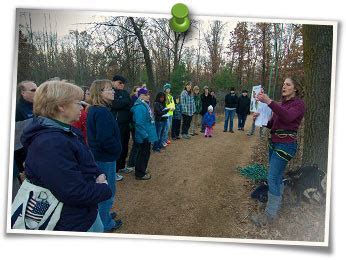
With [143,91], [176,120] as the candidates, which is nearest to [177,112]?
[176,120]

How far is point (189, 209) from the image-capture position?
7.02 feet

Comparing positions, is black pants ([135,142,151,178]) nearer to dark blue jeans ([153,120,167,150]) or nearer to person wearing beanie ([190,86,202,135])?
dark blue jeans ([153,120,167,150])

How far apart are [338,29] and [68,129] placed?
6.04 feet

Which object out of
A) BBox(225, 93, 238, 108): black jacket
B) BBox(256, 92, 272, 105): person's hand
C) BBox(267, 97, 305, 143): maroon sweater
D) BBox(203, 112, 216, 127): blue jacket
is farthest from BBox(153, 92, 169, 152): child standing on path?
BBox(267, 97, 305, 143): maroon sweater

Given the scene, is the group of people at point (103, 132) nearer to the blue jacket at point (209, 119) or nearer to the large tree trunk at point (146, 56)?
the blue jacket at point (209, 119)

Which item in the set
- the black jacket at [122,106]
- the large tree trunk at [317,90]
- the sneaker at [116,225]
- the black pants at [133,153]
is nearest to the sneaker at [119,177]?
the black pants at [133,153]

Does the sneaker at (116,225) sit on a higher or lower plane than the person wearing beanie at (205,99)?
lower

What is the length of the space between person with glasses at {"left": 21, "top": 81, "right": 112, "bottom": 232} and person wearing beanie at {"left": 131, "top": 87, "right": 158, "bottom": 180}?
2.78 ft

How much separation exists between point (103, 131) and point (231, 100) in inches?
40.5

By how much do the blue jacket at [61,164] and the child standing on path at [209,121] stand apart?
119 centimetres

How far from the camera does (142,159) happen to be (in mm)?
2404

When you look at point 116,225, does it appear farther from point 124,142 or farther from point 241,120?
point 241,120

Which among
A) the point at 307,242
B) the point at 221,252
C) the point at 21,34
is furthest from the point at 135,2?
the point at 307,242

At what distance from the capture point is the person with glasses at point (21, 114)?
190 cm
